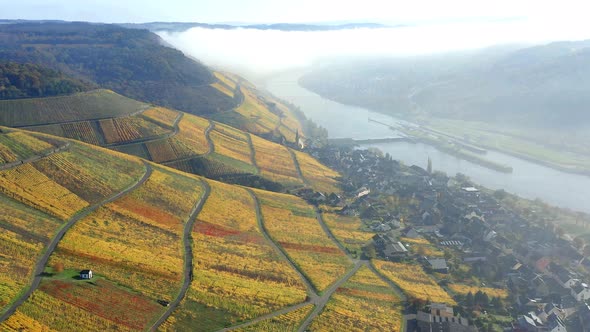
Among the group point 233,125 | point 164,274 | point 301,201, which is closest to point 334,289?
point 164,274

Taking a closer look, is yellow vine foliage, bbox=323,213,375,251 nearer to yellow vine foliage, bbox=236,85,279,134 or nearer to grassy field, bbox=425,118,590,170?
yellow vine foliage, bbox=236,85,279,134

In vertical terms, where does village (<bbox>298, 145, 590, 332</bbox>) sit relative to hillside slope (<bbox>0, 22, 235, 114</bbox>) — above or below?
below

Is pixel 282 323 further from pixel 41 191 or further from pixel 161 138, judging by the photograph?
pixel 161 138

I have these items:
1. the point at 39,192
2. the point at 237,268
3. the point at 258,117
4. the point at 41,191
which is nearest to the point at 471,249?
the point at 237,268

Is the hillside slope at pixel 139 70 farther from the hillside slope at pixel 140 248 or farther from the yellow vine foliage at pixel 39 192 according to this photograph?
the yellow vine foliage at pixel 39 192

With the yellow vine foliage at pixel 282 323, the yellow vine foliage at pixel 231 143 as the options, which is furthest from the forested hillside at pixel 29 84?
the yellow vine foliage at pixel 282 323

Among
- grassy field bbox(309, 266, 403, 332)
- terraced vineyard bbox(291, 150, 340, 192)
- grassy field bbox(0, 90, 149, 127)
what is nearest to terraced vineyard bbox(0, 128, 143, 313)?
grassy field bbox(0, 90, 149, 127)
